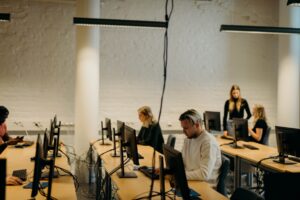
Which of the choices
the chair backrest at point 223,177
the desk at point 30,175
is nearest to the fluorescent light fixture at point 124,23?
the desk at point 30,175

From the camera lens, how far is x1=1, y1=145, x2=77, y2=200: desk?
2858mm

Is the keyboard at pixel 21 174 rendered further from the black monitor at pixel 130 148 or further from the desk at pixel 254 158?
the desk at pixel 254 158

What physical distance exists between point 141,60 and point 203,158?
3.77 meters

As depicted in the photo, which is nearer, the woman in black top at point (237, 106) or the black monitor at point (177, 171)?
the black monitor at point (177, 171)

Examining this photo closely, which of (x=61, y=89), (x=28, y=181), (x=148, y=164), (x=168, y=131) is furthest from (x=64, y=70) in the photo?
(x=28, y=181)

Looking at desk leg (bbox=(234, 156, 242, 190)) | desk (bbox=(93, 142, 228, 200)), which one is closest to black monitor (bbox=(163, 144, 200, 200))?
desk (bbox=(93, 142, 228, 200))

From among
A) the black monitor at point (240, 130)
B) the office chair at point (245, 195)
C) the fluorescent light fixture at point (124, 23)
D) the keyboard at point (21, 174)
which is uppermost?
the fluorescent light fixture at point (124, 23)

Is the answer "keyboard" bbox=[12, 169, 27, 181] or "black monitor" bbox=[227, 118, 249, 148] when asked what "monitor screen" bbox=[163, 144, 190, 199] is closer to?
"keyboard" bbox=[12, 169, 27, 181]

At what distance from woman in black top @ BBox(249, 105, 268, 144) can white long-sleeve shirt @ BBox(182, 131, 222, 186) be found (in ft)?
7.03

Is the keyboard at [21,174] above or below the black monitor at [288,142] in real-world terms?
below

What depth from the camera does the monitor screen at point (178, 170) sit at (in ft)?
7.59

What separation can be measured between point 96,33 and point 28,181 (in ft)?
11.1

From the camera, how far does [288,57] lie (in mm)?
6883

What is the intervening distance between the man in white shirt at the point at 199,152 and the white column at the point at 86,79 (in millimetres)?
2825
